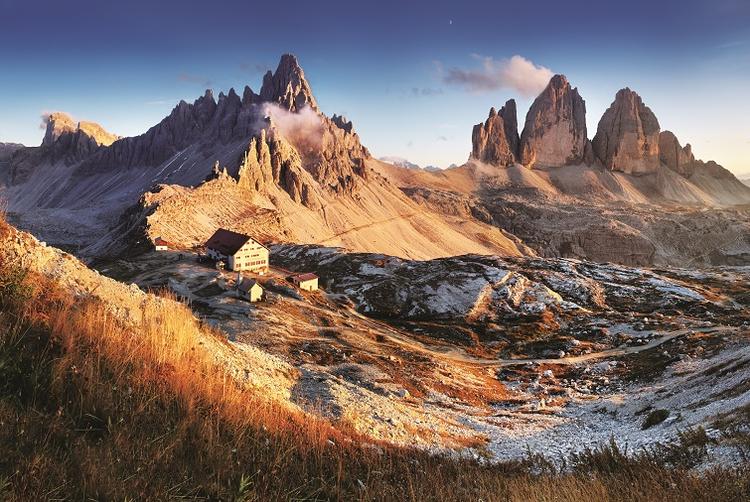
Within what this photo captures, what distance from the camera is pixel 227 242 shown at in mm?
79938

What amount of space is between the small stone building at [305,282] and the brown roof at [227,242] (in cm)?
1218

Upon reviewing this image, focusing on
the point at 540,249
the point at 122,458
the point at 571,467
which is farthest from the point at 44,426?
the point at 540,249

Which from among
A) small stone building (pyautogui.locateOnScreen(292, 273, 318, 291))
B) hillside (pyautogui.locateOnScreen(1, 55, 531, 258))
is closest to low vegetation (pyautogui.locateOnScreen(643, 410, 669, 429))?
small stone building (pyautogui.locateOnScreen(292, 273, 318, 291))

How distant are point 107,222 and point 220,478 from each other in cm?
16133

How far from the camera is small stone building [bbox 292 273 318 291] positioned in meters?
72.0

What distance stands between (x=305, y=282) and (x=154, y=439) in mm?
66674

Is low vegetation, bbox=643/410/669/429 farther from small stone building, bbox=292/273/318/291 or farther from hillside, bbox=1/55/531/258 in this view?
hillside, bbox=1/55/531/258

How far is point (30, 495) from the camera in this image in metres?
4.64

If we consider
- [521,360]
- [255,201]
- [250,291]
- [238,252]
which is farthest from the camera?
[255,201]

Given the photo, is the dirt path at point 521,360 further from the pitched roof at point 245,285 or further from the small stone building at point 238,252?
the small stone building at point 238,252

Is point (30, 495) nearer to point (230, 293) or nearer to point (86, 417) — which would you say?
point (86, 417)

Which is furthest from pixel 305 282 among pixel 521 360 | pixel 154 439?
pixel 154 439

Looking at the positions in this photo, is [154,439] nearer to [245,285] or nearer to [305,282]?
[245,285]

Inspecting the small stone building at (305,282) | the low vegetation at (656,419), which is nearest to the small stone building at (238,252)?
the small stone building at (305,282)
